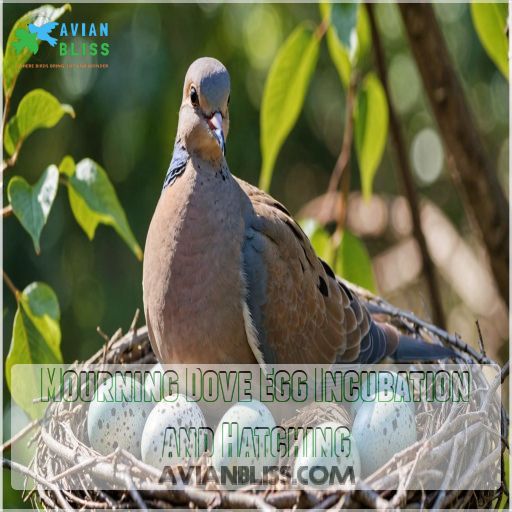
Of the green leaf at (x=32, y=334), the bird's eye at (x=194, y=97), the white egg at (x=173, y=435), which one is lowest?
the white egg at (x=173, y=435)

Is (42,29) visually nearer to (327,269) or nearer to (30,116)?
(30,116)

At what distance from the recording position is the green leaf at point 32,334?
1885 millimetres

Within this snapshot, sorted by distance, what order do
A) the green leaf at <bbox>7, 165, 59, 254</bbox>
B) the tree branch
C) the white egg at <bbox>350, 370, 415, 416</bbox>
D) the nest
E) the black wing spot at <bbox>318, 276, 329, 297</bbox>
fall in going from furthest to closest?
the tree branch
the black wing spot at <bbox>318, 276, 329, 297</bbox>
the white egg at <bbox>350, 370, 415, 416</bbox>
the green leaf at <bbox>7, 165, 59, 254</bbox>
the nest

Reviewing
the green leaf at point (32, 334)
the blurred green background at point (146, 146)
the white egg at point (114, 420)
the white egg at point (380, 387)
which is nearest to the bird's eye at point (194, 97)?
the green leaf at point (32, 334)

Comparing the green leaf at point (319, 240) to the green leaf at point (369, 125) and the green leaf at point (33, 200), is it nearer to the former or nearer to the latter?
the green leaf at point (369, 125)

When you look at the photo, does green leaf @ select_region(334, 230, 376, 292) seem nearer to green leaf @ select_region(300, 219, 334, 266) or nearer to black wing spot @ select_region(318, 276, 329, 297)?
green leaf @ select_region(300, 219, 334, 266)

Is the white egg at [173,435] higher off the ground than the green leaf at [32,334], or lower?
lower

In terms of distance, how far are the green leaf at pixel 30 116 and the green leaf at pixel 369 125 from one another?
882 millimetres

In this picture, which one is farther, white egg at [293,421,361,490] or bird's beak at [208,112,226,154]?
bird's beak at [208,112,226,154]

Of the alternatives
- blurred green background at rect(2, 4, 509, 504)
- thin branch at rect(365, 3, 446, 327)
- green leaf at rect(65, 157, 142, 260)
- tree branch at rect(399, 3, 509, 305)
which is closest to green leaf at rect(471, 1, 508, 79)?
tree branch at rect(399, 3, 509, 305)

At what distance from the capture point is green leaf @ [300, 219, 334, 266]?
96.4 inches

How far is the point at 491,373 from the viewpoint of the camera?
230 cm

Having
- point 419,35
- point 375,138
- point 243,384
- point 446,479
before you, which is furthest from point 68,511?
point 419,35

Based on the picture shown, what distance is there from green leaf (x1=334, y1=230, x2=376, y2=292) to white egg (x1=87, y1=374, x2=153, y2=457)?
0.79 meters
